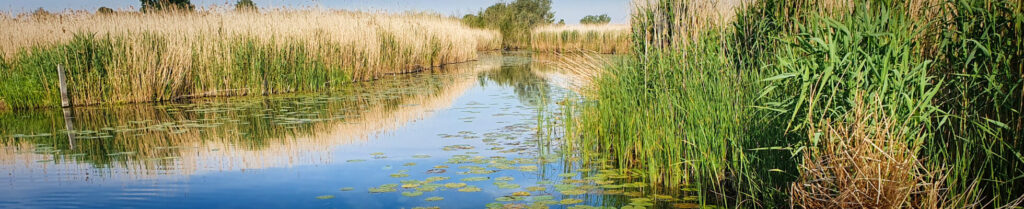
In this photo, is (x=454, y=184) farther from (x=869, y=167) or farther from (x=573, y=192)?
(x=869, y=167)

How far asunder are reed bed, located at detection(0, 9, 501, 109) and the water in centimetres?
62

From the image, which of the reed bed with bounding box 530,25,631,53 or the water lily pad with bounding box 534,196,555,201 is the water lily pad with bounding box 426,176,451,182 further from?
the reed bed with bounding box 530,25,631,53

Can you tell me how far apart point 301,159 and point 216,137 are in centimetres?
170

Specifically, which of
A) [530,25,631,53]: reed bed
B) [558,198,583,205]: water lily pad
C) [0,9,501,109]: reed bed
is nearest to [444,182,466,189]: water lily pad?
[558,198,583,205]: water lily pad

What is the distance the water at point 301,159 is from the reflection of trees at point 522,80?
108 centimetres

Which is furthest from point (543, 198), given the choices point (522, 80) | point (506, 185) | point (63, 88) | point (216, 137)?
point (522, 80)

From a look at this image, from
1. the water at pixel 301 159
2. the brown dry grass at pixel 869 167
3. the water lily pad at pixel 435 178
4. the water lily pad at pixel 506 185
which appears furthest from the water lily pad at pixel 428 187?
the brown dry grass at pixel 869 167

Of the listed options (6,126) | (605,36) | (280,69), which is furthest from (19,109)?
(605,36)

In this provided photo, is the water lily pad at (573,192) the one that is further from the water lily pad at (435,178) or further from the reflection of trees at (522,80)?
the reflection of trees at (522,80)

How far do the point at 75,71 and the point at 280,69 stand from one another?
289cm

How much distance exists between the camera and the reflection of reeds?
5.72 meters

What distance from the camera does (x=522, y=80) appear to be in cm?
1454

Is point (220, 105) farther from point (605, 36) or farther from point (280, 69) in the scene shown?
point (605, 36)

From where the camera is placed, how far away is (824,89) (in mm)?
3107
